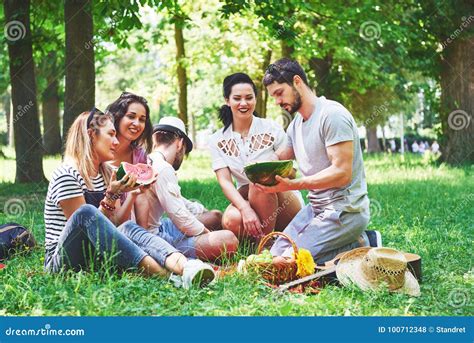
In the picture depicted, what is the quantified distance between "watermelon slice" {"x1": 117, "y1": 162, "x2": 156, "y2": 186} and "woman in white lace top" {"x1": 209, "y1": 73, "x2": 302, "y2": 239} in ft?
3.31

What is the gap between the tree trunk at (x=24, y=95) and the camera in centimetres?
1167

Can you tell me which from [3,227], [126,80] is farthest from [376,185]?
[126,80]

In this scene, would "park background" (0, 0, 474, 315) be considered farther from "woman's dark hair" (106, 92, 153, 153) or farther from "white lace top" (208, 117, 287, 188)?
"white lace top" (208, 117, 287, 188)

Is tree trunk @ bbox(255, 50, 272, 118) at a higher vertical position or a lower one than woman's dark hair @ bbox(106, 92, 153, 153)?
higher

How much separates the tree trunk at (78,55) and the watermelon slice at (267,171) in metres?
5.57

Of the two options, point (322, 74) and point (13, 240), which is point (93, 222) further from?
point (322, 74)

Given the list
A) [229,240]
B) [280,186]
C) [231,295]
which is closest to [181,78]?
[229,240]

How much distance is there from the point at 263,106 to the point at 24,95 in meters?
12.9

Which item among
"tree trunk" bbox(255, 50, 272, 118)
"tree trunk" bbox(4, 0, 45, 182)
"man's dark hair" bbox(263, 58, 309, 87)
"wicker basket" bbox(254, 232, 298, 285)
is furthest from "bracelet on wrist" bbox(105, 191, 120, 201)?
"tree trunk" bbox(255, 50, 272, 118)

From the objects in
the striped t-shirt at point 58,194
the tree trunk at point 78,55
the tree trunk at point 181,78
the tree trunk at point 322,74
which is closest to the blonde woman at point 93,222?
the striped t-shirt at point 58,194

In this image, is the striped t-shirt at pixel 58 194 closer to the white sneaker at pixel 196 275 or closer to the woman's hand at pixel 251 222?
the white sneaker at pixel 196 275

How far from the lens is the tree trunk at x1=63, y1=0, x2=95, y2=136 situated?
1020 cm

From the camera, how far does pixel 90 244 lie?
4.59m

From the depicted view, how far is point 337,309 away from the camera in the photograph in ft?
13.3
